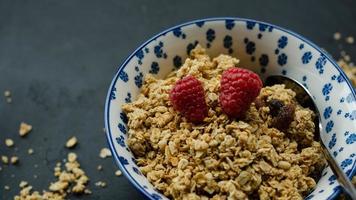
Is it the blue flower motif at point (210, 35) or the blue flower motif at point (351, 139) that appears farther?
the blue flower motif at point (210, 35)

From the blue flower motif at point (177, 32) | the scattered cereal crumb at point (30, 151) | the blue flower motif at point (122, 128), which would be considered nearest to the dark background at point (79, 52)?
the scattered cereal crumb at point (30, 151)

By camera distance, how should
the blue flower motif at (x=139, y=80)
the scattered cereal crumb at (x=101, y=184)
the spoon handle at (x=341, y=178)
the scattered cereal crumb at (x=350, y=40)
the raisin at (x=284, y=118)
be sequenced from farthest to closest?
1. the scattered cereal crumb at (x=350, y=40)
2. the scattered cereal crumb at (x=101, y=184)
3. the blue flower motif at (x=139, y=80)
4. the raisin at (x=284, y=118)
5. the spoon handle at (x=341, y=178)

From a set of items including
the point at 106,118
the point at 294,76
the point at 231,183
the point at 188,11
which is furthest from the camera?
the point at 188,11

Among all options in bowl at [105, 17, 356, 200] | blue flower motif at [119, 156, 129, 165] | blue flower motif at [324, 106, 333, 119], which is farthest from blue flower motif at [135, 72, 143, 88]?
blue flower motif at [324, 106, 333, 119]

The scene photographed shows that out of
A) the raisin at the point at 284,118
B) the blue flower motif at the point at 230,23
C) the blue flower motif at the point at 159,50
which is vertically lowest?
the raisin at the point at 284,118

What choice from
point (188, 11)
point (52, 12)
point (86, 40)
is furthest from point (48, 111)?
point (188, 11)

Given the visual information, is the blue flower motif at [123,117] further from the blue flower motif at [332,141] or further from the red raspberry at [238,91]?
the blue flower motif at [332,141]

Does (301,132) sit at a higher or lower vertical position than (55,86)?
lower

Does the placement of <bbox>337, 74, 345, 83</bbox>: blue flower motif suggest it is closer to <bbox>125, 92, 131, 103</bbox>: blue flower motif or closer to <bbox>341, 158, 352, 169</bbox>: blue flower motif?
<bbox>341, 158, 352, 169</bbox>: blue flower motif

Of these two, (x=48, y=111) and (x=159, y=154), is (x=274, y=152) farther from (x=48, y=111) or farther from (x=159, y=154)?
(x=48, y=111)
